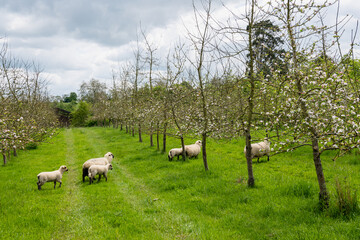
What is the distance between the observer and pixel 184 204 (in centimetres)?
999

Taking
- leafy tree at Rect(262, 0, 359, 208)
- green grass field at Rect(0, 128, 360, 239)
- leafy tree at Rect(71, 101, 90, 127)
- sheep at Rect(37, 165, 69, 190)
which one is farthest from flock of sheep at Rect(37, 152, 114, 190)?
leafy tree at Rect(71, 101, 90, 127)

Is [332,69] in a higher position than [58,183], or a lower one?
higher

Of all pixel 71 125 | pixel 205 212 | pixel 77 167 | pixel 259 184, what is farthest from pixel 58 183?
pixel 71 125

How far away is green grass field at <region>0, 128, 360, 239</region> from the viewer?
748 cm

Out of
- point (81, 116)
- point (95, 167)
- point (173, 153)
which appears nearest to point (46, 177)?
→ point (95, 167)

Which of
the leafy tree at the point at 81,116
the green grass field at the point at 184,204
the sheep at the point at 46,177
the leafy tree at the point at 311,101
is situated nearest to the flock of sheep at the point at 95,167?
the sheep at the point at 46,177

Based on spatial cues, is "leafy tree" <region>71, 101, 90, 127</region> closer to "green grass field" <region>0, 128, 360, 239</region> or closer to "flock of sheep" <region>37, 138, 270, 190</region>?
"green grass field" <region>0, 128, 360, 239</region>

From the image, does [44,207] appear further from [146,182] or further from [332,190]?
[332,190]

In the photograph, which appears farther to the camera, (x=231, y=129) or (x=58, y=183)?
(x=58, y=183)

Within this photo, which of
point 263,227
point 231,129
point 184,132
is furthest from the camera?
point 184,132

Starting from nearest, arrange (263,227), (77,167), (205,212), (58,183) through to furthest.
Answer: (263,227)
(205,212)
(58,183)
(77,167)

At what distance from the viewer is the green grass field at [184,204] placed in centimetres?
748

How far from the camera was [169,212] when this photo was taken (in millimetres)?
9188

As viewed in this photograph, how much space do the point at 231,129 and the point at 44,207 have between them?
8.70 metres
